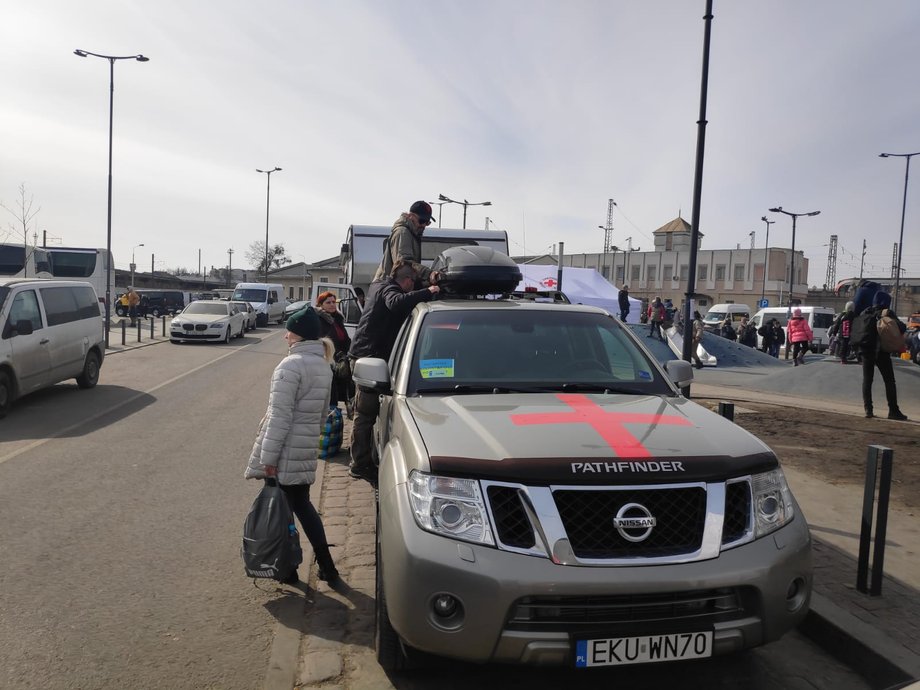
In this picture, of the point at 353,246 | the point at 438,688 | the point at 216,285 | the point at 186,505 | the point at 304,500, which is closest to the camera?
the point at 438,688

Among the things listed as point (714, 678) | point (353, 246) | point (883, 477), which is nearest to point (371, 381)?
point (714, 678)

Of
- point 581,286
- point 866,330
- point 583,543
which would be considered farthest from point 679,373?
point 581,286

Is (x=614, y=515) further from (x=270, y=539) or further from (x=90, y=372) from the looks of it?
(x=90, y=372)

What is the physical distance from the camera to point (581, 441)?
3123 millimetres

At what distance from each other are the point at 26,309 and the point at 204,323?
13.6m

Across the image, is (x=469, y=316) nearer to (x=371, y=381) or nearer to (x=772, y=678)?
(x=371, y=381)

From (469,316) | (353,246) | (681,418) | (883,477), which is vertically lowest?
(883,477)

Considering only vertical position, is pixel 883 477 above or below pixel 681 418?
below

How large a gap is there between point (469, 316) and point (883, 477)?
2529 millimetres

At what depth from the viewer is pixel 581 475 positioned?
2.90m

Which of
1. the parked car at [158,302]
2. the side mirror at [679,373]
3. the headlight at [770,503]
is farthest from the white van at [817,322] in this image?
the headlight at [770,503]

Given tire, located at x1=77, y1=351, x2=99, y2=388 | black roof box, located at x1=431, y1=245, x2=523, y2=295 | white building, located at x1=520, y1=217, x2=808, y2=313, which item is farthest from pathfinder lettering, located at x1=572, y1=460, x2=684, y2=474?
white building, located at x1=520, y1=217, x2=808, y2=313

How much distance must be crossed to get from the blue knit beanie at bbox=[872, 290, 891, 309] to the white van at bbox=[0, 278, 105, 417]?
12.2m

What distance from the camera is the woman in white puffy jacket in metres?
4.18
